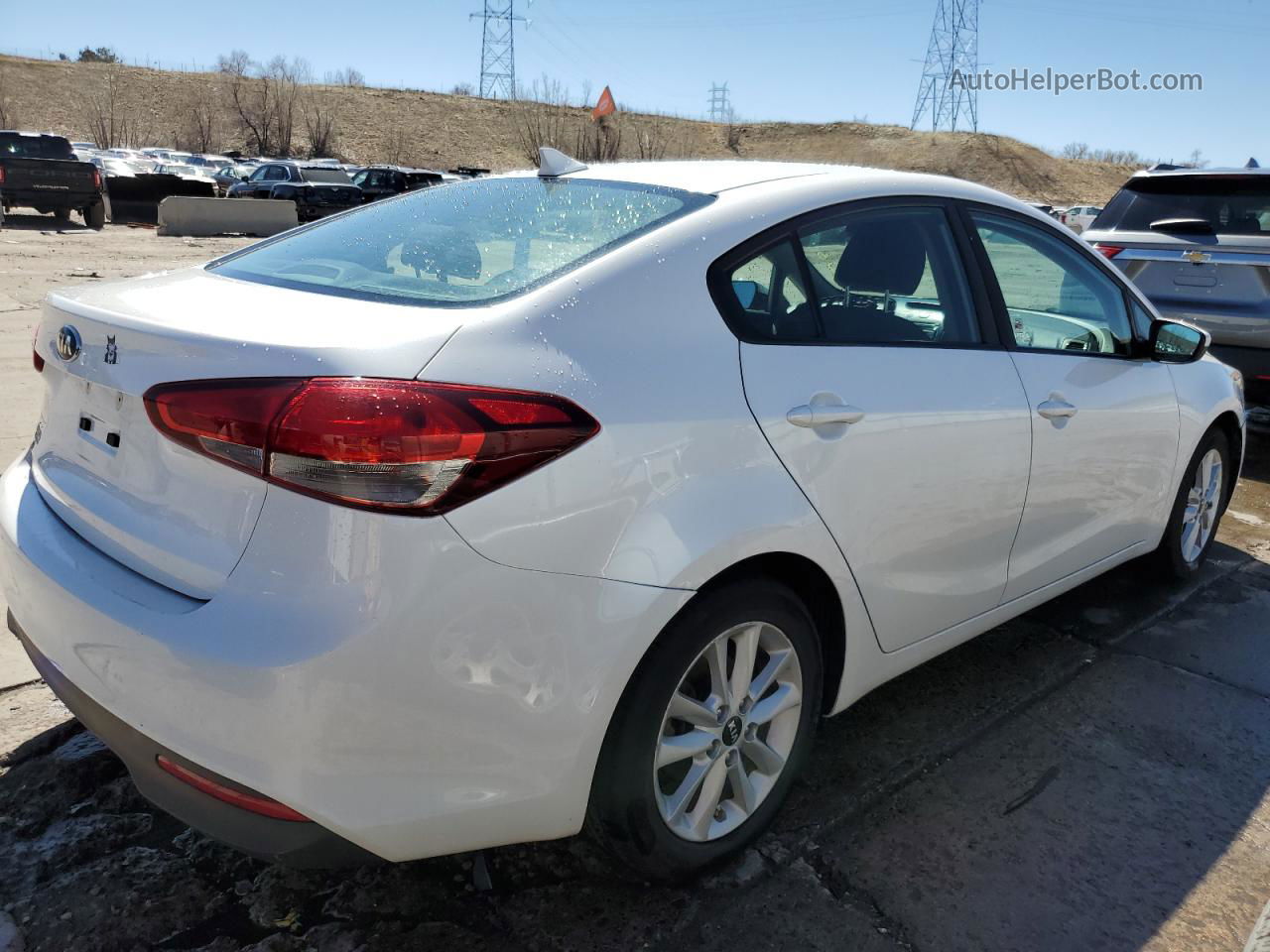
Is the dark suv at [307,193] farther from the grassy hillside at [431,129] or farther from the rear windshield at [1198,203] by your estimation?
the grassy hillside at [431,129]

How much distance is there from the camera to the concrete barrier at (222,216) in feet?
70.4

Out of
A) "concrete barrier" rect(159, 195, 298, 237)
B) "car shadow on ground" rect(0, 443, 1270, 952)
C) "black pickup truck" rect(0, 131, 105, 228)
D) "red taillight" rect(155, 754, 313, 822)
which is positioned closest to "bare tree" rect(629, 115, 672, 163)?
"concrete barrier" rect(159, 195, 298, 237)

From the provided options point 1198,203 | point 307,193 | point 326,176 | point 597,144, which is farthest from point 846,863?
point 597,144

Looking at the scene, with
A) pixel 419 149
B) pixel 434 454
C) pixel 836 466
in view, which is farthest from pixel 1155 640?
pixel 419 149

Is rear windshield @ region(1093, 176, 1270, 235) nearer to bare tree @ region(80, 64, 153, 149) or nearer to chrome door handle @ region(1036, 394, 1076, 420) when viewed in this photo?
chrome door handle @ region(1036, 394, 1076, 420)

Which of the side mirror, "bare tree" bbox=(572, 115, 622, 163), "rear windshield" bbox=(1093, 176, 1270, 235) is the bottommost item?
the side mirror

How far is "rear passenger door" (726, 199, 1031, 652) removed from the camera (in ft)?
7.51

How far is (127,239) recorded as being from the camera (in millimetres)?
19406

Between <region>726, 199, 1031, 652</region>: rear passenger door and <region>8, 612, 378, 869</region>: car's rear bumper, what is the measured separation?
3.93 feet

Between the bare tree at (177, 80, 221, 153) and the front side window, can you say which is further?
the bare tree at (177, 80, 221, 153)

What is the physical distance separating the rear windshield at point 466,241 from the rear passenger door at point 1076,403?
1200 millimetres

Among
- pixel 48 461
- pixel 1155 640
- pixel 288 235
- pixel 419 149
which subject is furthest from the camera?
pixel 419 149

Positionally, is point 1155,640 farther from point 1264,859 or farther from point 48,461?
point 48,461

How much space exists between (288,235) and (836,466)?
1.75 metres
